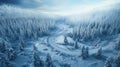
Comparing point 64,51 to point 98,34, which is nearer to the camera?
point 64,51

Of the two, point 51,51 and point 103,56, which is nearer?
point 103,56

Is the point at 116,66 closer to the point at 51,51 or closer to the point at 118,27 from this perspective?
the point at 51,51

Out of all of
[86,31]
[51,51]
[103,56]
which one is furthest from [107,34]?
[51,51]

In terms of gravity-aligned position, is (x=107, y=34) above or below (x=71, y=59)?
above

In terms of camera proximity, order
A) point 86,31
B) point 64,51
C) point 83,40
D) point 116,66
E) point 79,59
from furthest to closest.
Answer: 1. point 86,31
2. point 83,40
3. point 64,51
4. point 79,59
5. point 116,66

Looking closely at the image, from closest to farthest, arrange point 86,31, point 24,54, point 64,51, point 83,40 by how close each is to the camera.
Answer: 1. point 24,54
2. point 64,51
3. point 83,40
4. point 86,31

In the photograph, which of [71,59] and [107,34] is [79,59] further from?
[107,34]

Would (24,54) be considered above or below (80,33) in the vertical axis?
below

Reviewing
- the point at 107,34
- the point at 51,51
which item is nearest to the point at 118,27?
the point at 107,34

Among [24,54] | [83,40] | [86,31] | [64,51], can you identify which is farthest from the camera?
[86,31]
